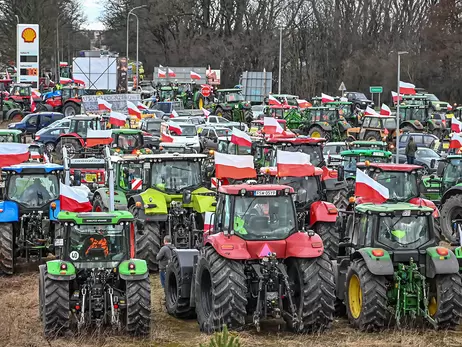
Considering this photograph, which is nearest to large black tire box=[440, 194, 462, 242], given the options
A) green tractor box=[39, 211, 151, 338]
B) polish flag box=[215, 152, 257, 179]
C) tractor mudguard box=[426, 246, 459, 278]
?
polish flag box=[215, 152, 257, 179]

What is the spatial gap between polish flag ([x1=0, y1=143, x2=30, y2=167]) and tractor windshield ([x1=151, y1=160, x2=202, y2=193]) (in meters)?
3.55

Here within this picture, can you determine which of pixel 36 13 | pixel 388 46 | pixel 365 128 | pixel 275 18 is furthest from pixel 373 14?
pixel 365 128

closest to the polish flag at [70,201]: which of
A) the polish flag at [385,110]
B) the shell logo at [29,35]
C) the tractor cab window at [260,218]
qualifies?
the tractor cab window at [260,218]

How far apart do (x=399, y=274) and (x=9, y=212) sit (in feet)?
26.5

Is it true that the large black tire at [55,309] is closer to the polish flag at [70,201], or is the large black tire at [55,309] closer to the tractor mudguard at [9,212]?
the polish flag at [70,201]

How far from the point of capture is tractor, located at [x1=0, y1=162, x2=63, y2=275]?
18578 mm

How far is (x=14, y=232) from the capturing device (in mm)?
18828

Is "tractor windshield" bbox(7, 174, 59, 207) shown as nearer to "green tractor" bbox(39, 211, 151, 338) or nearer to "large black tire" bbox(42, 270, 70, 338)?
"green tractor" bbox(39, 211, 151, 338)

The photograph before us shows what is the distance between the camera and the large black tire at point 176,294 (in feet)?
49.0

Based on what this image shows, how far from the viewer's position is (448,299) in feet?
45.2

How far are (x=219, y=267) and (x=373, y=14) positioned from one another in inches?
2531

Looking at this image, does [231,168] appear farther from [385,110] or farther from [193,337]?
[385,110]

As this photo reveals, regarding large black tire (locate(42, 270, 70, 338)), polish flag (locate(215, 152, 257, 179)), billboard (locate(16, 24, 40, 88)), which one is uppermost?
billboard (locate(16, 24, 40, 88))

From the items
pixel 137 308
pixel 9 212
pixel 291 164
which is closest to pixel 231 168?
pixel 291 164
